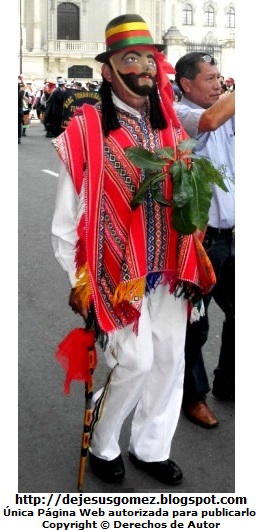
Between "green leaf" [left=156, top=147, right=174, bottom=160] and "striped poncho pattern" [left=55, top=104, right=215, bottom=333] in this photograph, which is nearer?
"green leaf" [left=156, top=147, right=174, bottom=160]

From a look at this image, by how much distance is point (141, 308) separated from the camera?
3314 mm

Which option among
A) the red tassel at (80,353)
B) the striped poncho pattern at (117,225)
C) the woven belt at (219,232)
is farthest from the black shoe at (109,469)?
the woven belt at (219,232)

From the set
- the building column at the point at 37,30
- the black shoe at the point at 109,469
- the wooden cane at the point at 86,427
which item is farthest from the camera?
the building column at the point at 37,30

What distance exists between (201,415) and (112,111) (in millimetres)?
1816

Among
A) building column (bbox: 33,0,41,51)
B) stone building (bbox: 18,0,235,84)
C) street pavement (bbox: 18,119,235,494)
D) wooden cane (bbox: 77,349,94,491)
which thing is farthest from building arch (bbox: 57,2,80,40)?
wooden cane (bbox: 77,349,94,491)

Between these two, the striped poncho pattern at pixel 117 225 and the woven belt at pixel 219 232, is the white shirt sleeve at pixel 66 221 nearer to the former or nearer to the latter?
the striped poncho pattern at pixel 117 225

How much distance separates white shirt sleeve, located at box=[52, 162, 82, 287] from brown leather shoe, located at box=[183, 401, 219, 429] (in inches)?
51.9

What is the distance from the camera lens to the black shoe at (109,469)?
3580 millimetres

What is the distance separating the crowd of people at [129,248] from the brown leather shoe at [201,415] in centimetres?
59

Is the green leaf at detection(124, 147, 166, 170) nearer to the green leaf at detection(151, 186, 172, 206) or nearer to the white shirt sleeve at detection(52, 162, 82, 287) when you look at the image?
the green leaf at detection(151, 186, 172, 206)

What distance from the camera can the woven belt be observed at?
13.3 feet

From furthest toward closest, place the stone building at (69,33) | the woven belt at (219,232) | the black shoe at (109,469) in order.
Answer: the stone building at (69,33)
the woven belt at (219,232)
the black shoe at (109,469)
